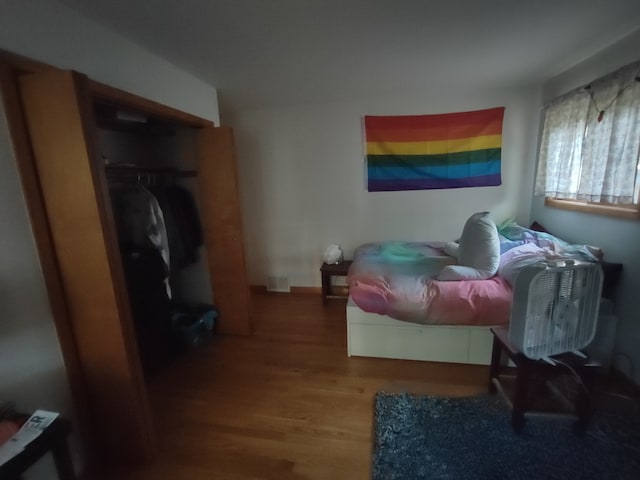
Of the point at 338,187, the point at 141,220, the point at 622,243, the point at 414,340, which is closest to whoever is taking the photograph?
the point at 622,243

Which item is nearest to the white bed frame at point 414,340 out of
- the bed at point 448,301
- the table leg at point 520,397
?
the bed at point 448,301

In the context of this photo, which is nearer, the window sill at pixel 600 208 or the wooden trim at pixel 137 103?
the wooden trim at pixel 137 103

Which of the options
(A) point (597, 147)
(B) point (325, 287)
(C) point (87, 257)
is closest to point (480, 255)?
(A) point (597, 147)

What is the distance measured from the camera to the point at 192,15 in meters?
1.43

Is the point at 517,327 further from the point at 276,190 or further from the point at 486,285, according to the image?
the point at 276,190

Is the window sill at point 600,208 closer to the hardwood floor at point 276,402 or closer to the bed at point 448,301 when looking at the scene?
the bed at point 448,301

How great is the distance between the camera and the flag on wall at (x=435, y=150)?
9.86ft

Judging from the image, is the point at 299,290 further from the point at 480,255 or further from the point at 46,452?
the point at 46,452

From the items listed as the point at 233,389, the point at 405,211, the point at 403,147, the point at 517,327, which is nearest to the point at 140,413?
the point at 233,389

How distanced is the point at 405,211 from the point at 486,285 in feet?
4.84

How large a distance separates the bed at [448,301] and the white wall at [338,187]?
993 mm

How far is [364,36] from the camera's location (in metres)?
1.70

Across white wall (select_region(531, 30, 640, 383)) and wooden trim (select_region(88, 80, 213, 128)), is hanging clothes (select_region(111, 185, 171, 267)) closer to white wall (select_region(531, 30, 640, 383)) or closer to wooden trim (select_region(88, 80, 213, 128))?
wooden trim (select_region(88, 80, 213, 128))

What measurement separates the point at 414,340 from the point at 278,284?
198 centimetres
